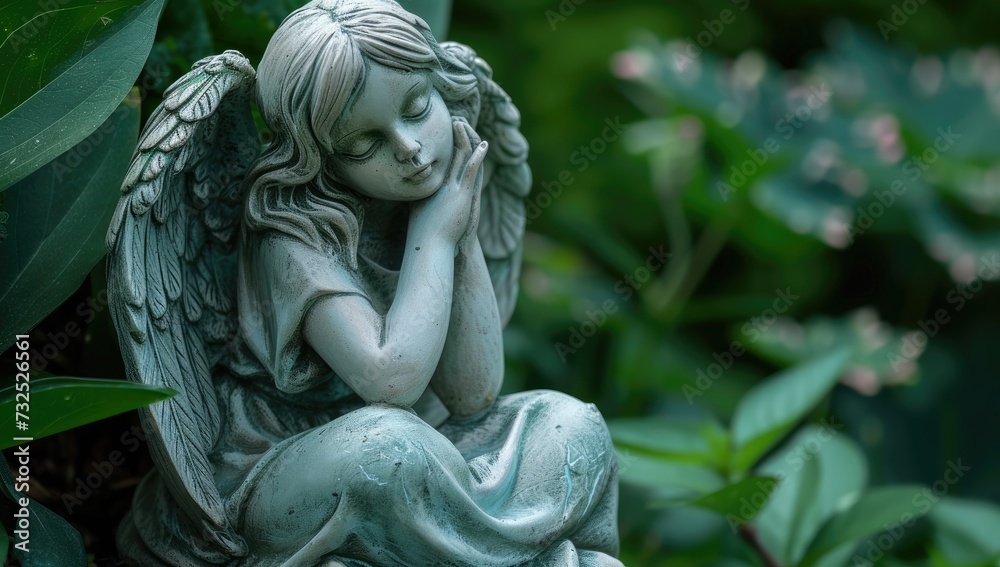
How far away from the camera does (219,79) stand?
3.91 ft

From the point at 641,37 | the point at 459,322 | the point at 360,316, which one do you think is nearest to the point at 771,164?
the point at 641,37

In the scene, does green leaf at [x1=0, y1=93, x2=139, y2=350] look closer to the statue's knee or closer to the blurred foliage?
the blurred foliage

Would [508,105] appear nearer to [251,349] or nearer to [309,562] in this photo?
[251,349]

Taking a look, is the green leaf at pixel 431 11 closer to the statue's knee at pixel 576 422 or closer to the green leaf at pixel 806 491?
the statue's knee at pixel 576 422

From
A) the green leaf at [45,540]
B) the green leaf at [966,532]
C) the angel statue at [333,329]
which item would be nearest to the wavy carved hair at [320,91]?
the angel statue at [333,329]

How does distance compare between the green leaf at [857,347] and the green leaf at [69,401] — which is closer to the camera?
the green leaf at [69,401]

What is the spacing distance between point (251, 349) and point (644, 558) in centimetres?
94

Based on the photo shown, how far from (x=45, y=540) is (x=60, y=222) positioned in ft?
1.19

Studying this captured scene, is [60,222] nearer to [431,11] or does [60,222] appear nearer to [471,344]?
[471,344]

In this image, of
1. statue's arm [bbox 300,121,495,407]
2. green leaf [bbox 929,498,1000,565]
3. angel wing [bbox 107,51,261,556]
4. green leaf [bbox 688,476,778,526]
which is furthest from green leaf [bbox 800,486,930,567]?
angel wing [bbox 107,51,261,556]

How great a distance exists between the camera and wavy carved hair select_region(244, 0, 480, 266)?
115 centimetres

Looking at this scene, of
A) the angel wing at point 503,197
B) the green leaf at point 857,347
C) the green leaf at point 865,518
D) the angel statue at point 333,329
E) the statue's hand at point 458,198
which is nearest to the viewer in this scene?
the angel statue at point 333,329

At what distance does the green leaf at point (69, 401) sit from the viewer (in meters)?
1.03

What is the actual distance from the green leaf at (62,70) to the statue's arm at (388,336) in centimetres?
32
